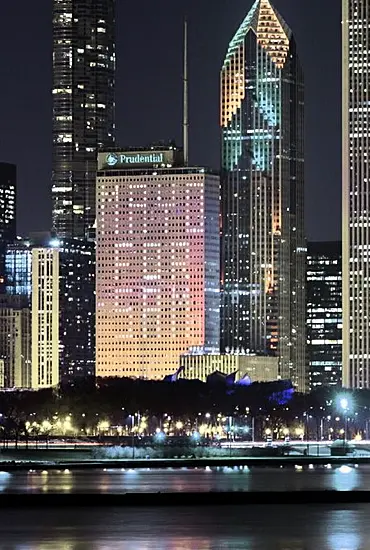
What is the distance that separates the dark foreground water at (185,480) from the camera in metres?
125

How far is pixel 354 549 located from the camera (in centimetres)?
7562

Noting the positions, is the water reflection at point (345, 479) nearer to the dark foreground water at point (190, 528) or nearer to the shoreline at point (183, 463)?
the shoreline at point (183, 463)

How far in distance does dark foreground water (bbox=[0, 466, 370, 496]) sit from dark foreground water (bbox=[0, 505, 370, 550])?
2247cm

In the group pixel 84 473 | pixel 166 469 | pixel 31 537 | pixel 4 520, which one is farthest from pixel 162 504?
pixel 166 469

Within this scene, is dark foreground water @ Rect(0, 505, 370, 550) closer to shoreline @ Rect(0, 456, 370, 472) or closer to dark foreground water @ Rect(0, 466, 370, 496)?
dark foreground water @ Rect(0, 466, 370, 496)

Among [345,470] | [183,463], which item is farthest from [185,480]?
[183,463]

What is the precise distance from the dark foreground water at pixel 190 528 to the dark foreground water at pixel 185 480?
2247 cm

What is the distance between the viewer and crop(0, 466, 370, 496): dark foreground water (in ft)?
410

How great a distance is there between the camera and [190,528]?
8569 cm

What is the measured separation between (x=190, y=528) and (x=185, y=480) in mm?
56933

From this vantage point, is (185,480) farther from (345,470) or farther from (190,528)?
(190,528)

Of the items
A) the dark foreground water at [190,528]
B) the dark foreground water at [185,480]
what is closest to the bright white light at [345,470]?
the dark foreground water at [185,480]

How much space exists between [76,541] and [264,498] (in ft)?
89.2

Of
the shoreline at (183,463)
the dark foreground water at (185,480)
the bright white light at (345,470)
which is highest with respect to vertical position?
the shoreline at (183,463)
